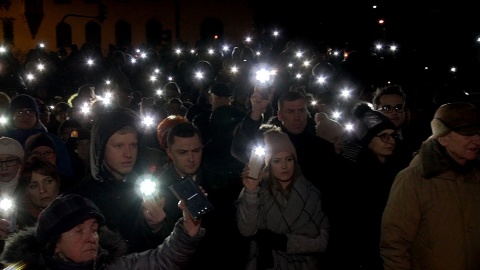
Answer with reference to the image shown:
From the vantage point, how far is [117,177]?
4.54 metres

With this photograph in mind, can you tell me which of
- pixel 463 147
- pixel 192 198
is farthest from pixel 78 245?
pixel 463 147

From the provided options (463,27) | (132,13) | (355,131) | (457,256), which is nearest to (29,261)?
(457,256)

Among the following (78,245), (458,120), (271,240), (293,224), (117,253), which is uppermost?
(458,120)

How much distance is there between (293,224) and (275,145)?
734mm

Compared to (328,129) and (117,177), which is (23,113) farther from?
(328,129)

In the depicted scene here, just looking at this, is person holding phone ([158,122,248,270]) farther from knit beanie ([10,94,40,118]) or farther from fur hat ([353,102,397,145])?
knit beanie ([10,94,40,118])

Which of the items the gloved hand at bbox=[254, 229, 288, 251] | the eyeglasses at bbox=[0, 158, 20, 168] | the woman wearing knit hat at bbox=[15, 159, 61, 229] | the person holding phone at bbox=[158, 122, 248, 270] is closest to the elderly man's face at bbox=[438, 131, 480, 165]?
the gloved hand at bbox=[254, 229, 288, 251]

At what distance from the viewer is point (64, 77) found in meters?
15.7

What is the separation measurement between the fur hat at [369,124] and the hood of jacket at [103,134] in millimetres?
2235

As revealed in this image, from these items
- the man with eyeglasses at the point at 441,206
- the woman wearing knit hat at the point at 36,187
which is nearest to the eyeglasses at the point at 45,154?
the woman wearing knit hat at the point at 36,187

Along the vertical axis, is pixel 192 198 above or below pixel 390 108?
below

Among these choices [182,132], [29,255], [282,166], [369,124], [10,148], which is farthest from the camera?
[10,148]

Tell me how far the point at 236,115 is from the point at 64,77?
10081 mm

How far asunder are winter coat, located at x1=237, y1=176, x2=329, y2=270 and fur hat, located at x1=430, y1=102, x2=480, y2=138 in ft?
4.12
